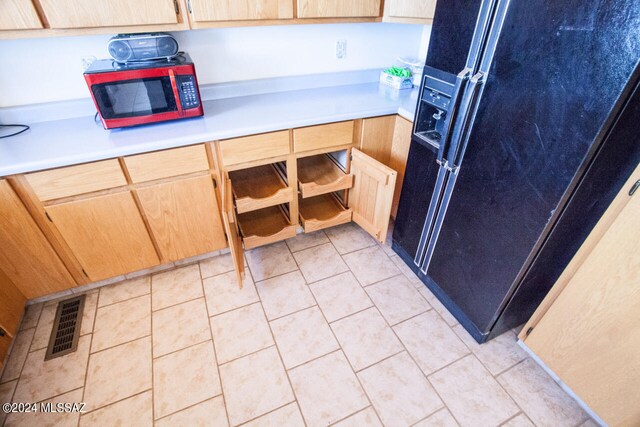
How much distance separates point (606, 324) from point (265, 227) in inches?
65.3

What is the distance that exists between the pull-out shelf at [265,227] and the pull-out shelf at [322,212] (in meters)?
0.11

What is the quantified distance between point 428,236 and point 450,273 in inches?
8.5

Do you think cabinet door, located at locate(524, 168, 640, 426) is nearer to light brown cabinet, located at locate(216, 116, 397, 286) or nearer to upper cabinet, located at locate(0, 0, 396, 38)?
light brown cabinet, located at locate(216, 116, 397, 286)

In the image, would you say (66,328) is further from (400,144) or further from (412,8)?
(412,8)

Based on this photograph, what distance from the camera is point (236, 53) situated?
6.39ft

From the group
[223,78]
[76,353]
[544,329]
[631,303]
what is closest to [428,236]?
[544,329]

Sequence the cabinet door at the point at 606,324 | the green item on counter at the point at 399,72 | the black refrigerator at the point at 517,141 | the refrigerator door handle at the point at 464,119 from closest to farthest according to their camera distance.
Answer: the black refrigerator at the point at 517,141
the cabinet door at the point at 606,324
the refrigerator door handle at the point at 464,119
the green item on counter at the point at 399,72

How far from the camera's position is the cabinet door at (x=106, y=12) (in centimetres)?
132

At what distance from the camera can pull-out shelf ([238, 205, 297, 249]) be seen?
194cm

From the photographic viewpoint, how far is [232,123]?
165 centimetres

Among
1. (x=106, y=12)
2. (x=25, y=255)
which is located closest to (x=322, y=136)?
(x=106, y=12)

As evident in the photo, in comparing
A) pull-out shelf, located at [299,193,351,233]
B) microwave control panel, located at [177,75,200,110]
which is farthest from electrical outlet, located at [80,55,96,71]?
pull-out shelf, located at [299,193,351,233]

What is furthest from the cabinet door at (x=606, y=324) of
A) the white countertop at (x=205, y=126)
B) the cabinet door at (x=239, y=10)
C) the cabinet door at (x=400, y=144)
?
the cabinet door at (x=239, y=10)

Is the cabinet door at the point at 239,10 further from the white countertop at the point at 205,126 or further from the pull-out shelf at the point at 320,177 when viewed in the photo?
the pull-out shelf at the point at 320,177
